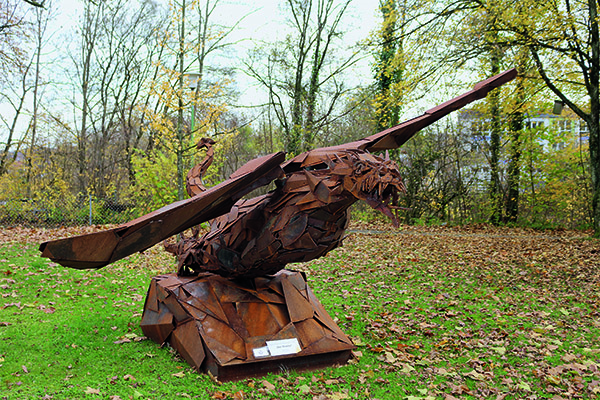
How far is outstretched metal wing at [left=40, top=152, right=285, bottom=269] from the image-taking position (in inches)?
124

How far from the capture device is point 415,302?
787 centimetres

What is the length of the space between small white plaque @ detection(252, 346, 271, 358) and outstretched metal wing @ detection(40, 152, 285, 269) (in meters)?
1.44

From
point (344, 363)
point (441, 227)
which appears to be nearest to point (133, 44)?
point (441, 227)

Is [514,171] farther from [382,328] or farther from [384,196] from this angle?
[384,196]

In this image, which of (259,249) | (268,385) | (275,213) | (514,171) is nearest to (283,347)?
(268,385)

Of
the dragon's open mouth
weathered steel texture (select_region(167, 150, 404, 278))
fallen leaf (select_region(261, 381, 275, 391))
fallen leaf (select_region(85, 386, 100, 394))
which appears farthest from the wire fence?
the dragon's open mouth

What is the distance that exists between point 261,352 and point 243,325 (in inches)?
14.2

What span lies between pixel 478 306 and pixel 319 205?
5012mm

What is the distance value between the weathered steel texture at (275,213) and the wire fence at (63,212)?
452 inches

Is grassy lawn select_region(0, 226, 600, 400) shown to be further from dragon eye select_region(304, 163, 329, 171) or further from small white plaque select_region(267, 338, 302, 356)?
dragon eye select_region(304, 163, 329, 171)

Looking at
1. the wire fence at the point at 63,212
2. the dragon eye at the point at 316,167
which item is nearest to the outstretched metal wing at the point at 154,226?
the dragon eye at the point at 316,167

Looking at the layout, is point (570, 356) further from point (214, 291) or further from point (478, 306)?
point (214, 291)

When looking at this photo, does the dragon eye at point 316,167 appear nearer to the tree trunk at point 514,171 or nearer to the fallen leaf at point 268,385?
the fallen leaf at point 268,385

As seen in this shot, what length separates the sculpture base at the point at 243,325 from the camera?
4.36 m
